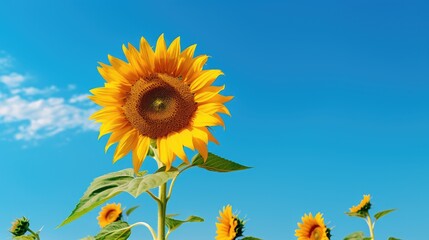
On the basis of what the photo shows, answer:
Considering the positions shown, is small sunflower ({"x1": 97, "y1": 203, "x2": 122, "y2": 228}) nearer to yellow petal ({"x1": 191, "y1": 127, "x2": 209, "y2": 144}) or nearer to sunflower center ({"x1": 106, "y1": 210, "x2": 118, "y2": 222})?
sunflower center ({"x1": 106, "y1": 210, "x2": 118, "y2": 222})

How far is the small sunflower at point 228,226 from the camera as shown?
176 inches

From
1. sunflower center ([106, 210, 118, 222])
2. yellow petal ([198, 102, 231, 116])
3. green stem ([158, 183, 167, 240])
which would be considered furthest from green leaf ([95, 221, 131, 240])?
sunflower center ([106, 210, 118, 222])

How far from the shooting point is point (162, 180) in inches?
114

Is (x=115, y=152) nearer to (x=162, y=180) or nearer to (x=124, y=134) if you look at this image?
(x=124, y=134)

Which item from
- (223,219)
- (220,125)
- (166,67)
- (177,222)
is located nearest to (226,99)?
(220,125)

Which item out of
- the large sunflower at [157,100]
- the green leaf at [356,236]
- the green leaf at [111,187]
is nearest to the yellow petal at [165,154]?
the large sunflower at [157,100]

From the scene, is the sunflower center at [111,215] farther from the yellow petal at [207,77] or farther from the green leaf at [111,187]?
the yellow petal at [207,77]

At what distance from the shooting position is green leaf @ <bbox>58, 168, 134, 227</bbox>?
291cm

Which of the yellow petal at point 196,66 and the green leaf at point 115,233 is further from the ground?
the yellow petal at point 196,66

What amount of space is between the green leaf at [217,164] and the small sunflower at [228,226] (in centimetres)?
129

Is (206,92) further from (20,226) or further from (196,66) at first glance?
(20,226)

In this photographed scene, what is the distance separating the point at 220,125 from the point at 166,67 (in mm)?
609

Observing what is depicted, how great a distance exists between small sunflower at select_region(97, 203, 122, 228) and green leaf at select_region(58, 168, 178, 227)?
3.02 meters

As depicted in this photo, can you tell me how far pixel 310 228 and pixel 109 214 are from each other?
2.43 m
